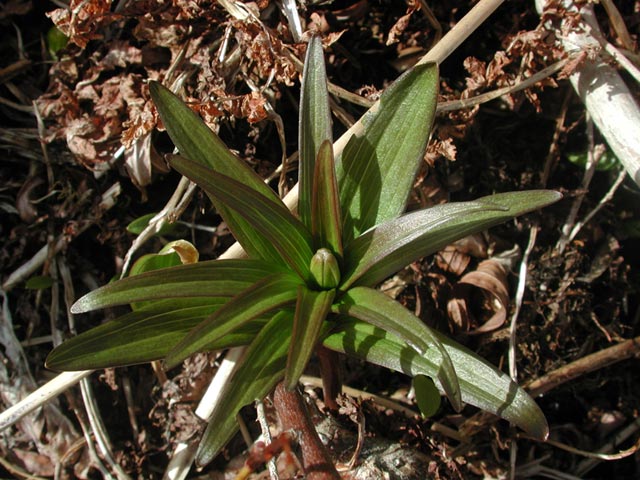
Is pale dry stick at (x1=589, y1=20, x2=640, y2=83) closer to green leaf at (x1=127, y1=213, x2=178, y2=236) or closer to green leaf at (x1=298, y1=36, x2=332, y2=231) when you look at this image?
green leaf at (x1=298, y1=36, x2=332, y2=231)

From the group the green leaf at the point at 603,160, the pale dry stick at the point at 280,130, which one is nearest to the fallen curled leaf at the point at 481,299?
the green leaf at the point at 603,160

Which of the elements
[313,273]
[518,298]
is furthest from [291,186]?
[518,298]

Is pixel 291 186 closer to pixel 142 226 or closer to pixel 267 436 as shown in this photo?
pixel 142 226

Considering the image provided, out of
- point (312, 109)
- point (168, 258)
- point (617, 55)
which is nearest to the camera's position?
point (312, 109)

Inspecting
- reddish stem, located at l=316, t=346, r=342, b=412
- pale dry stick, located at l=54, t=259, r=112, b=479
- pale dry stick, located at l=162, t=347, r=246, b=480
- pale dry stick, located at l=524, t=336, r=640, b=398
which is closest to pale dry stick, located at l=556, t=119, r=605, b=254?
pale dry stick, located at l=524, t=336, r=640, b=398

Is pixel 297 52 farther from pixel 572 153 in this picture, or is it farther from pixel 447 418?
pixel 447 418

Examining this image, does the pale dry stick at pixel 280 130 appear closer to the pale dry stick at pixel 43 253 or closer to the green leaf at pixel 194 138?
the green leaf at pixel 194 138
